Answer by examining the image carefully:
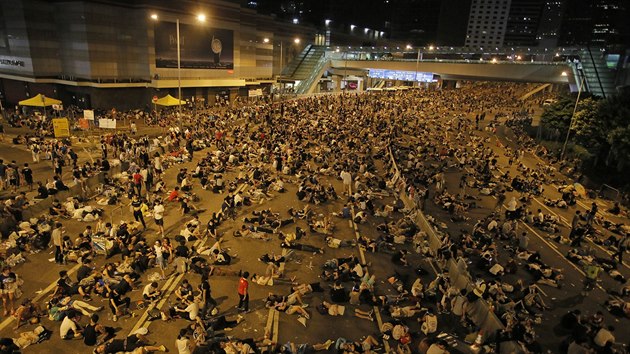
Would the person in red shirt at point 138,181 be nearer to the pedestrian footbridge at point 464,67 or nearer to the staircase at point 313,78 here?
the pedestrian footbridge at point 464,67

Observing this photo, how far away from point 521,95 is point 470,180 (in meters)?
86.5

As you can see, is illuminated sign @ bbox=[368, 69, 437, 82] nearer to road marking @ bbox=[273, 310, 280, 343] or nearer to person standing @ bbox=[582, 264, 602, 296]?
person standing @ bbox=[582, 264, 602, 296]

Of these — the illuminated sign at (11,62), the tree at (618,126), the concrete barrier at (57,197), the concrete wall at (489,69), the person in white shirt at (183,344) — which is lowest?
the person in white shirt at (183,344)

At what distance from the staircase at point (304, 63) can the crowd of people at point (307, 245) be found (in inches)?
1861

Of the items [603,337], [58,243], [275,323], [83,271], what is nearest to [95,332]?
[83,271]

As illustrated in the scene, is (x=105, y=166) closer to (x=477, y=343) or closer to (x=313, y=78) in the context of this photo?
(x=477, y=343)

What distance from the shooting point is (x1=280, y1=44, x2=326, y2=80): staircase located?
3061 inches

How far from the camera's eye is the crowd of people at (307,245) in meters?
11.0

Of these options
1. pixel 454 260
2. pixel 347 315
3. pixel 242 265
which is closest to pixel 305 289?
pixel 347 315

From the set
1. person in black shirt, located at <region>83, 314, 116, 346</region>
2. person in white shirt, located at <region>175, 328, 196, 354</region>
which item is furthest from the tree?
person in black shirt, located at <region>83, 314, 116, 346</region>

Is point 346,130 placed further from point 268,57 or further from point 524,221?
point 268,57

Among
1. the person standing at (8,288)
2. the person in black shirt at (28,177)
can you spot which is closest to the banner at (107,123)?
the person in black shirt at (28,177)

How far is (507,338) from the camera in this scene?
1065 centimetres

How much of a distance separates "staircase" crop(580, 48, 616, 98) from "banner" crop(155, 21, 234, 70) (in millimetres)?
43424
